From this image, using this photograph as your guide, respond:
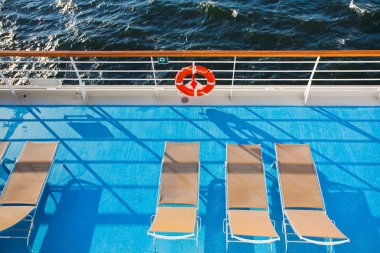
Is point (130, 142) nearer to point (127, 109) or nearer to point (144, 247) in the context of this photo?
point (127, 109)

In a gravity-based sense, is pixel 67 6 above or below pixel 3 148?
below

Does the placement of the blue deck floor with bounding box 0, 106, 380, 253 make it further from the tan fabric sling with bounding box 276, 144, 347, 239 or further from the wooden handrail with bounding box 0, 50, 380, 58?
the wooden handrail with bounding box 0, 50, 380, 58

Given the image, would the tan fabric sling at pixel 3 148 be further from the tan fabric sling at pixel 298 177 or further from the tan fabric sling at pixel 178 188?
the tan fabric sling at pixel 298 177

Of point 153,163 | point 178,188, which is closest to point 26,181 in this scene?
point 153,163

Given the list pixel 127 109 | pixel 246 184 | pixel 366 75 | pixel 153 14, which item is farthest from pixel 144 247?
pixel 153 14

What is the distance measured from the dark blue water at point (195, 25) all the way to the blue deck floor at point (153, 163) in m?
7.06

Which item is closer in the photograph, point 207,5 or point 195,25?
point 195,25

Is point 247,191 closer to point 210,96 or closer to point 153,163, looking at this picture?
point 153,163

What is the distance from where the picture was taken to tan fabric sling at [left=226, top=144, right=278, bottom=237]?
3.26 metres

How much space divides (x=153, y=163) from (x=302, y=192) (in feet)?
5.81

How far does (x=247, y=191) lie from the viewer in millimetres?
3650

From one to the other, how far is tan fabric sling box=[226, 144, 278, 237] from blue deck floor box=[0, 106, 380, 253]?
0.77 feet

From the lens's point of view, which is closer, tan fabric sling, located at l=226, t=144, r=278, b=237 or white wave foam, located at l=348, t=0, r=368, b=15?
tan fabric sling, located at l=226, t=144, r=278, b=237

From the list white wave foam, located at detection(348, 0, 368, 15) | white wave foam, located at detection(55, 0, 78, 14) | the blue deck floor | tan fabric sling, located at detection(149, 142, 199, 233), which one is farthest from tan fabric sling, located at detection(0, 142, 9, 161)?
white wave foam, located at detection(348, 0, 368, 15)
